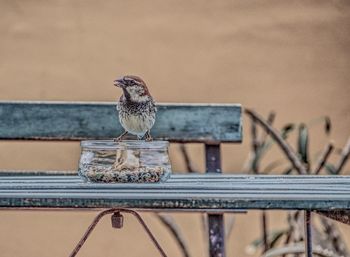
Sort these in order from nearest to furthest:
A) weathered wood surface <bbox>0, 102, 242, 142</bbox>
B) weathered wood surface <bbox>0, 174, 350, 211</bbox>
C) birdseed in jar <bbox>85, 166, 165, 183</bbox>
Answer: weathered wood surface <bbox>0, 174, 350, 211</bbox> < birdseed in jar <bbox>85, 166, 165, 183</bbox> < weathered wood surface <bbox>0, 102, 242, 142</bbox>

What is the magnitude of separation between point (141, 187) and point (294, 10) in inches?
89.0

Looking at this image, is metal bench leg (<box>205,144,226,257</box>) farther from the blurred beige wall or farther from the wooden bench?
the blurred beige wall

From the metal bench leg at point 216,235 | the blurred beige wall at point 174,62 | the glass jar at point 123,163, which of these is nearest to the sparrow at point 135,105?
the glass jar at point 123,163

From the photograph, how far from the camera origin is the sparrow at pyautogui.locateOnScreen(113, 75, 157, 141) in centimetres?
187

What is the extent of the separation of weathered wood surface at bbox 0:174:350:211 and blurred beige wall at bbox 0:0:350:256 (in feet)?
6.23

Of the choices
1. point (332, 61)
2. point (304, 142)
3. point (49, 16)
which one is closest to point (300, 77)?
point (332, 61)

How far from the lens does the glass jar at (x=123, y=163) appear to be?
1811 millimetres

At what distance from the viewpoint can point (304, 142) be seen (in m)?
3.14

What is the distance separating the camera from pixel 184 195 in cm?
156

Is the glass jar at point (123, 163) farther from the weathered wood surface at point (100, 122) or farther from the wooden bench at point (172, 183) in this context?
the weathered wood surface at point (100, 122)

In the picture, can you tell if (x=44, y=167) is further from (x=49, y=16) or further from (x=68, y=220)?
(x=49, y=16)

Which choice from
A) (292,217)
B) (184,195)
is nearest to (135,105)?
(184,195)

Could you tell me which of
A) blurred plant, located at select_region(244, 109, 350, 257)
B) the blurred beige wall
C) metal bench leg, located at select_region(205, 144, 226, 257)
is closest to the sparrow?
metal bench leg, located at select_region(205, 144, 226, 257)

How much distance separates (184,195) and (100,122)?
4.33 ft
